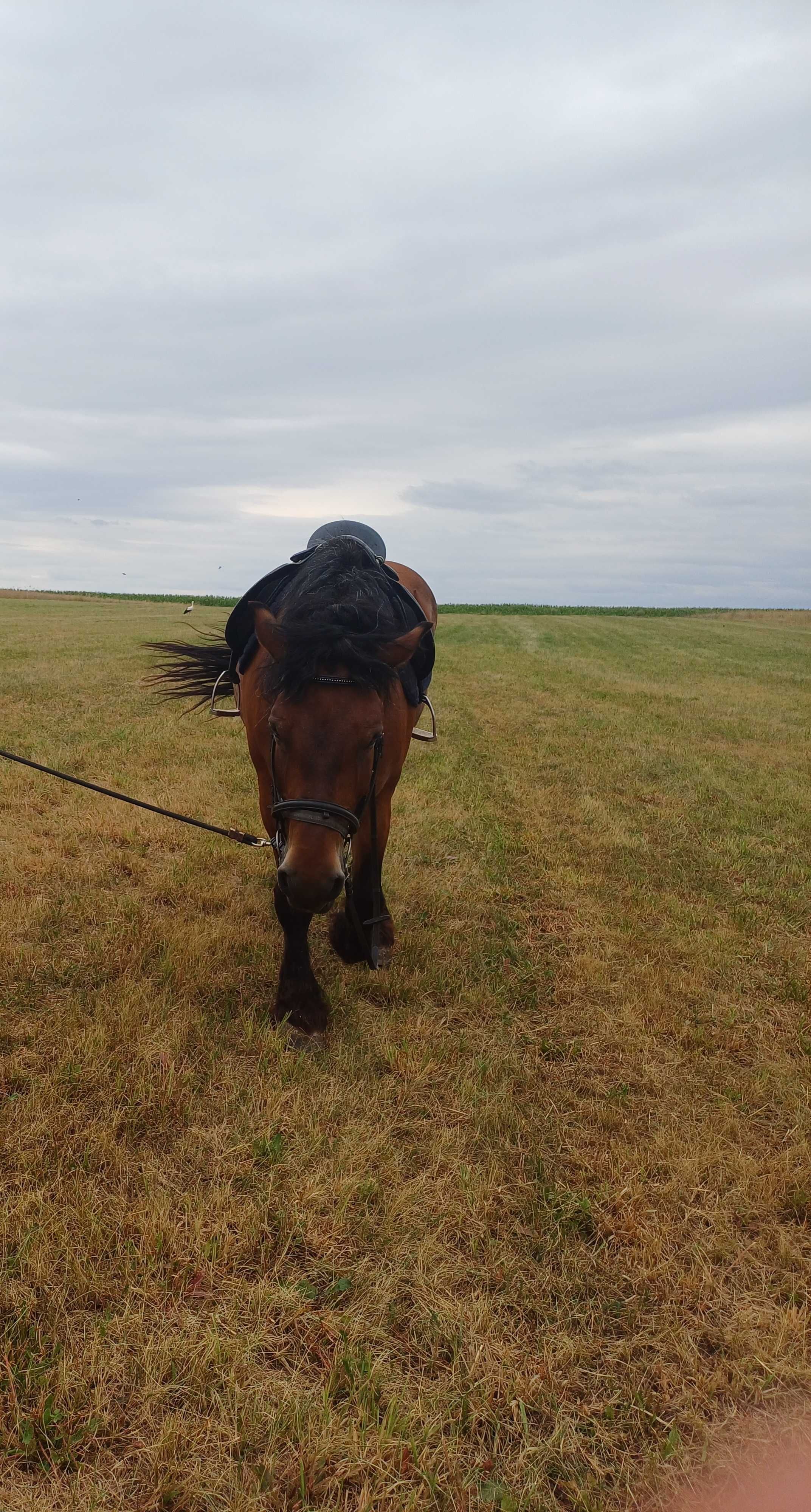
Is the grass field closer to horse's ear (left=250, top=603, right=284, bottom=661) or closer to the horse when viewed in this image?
the horse

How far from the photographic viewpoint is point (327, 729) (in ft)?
9.82

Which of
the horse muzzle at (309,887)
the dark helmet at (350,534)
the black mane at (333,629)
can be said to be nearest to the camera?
the horse muzzle at (309,887)

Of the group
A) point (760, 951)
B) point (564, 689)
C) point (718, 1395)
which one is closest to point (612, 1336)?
point (718, 1395)

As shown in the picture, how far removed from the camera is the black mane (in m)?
3.05

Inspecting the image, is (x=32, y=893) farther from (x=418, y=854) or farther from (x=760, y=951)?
(x=760, y=951)

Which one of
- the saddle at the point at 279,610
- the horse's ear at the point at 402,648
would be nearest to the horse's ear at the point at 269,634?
the horse's ear at the point at 402,648

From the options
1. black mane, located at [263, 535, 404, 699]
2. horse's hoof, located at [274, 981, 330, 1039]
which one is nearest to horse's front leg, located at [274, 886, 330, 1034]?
horse's hoof, located at [274, 981, 330, 1039]

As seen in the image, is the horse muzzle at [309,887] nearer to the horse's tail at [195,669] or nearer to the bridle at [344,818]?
the bridle at [344,818]

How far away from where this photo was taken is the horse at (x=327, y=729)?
9.73 ft

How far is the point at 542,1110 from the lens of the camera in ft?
10.5

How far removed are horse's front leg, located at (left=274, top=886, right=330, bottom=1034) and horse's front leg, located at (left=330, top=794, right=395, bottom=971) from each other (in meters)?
0.28

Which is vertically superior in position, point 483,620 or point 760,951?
point 483,620

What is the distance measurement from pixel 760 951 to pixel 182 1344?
410 cm

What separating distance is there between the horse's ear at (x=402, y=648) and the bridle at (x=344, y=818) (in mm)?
223
